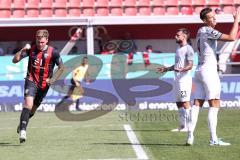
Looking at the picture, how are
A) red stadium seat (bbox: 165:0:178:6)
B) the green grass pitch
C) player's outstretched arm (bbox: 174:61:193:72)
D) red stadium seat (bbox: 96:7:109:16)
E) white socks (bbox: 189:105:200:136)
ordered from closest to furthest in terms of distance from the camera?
1. the green grass pitch
2. white socks (bbox: 189:105:200:136)
3. player's outstretched arm (bbox: 174:61:193:72)
4. red stadium seat (bbox: 96:7:109:16)
5. red stadium seat (bbox: 165:0:178:6)

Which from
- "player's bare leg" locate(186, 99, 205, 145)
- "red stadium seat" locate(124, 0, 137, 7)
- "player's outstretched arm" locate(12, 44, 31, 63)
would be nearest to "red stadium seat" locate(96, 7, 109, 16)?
"red stadium seat" locate(124, 0, 137, 7)

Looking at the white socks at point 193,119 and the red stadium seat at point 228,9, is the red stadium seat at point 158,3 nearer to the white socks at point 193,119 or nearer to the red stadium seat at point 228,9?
the red stadium seat at point 228,9

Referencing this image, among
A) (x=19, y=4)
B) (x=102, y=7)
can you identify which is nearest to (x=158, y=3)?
(x=102, y=7)

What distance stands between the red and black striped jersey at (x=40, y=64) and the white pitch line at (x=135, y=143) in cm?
190

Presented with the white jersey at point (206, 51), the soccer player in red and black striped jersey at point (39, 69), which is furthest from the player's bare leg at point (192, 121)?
the soccer player in red and black striped jersey at point (39, 69)

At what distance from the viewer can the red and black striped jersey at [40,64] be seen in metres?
12.2

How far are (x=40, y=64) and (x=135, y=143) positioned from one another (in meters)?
2.19

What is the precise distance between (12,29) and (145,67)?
22.6ft

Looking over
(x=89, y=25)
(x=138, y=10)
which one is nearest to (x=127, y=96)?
(x=89, y=25)

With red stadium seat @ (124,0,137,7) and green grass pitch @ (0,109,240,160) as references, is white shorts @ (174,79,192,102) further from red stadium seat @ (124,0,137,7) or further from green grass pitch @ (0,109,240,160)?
red stadium seat @ (124,0,137,7)

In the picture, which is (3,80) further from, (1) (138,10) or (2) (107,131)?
(2) (107,131)

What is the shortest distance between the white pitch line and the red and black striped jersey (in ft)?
6.22

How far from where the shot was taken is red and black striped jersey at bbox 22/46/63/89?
1220 cm

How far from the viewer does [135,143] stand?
1181 centimetres
